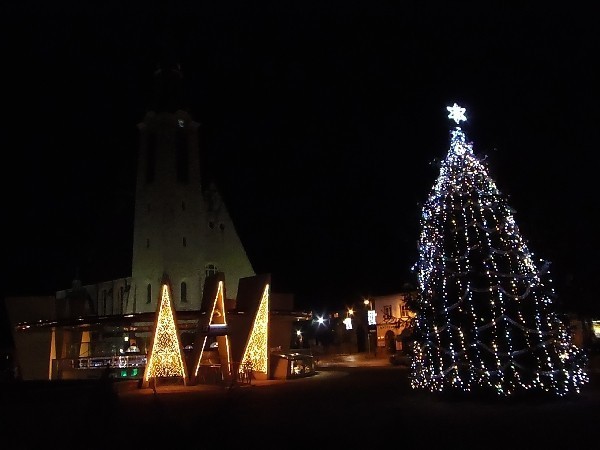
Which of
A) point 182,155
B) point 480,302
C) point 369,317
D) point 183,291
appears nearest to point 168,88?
point 182,155

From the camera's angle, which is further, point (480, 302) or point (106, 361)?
point (106, 361)

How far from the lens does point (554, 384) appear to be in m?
12.1

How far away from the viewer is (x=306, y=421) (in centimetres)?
1102

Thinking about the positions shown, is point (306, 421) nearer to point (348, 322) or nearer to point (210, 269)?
point (210, 269)

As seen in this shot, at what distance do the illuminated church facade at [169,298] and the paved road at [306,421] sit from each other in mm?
4854

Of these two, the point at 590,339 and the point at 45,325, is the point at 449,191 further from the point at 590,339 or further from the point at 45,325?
the point at 590,339

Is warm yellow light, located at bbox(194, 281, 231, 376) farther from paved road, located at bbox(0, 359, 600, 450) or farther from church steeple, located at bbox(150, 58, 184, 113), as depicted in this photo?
church steeple, located at bbox(150, 58, 184, 113)

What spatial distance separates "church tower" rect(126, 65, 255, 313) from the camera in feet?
124

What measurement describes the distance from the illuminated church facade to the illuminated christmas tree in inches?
398

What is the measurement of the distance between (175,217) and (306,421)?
29.8m

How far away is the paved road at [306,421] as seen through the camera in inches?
266

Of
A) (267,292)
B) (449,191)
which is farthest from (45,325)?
(449,191)

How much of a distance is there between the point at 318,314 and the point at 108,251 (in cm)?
2145

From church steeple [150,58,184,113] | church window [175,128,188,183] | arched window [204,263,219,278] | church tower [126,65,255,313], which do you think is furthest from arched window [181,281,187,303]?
church steeple [150,58,184,113]
